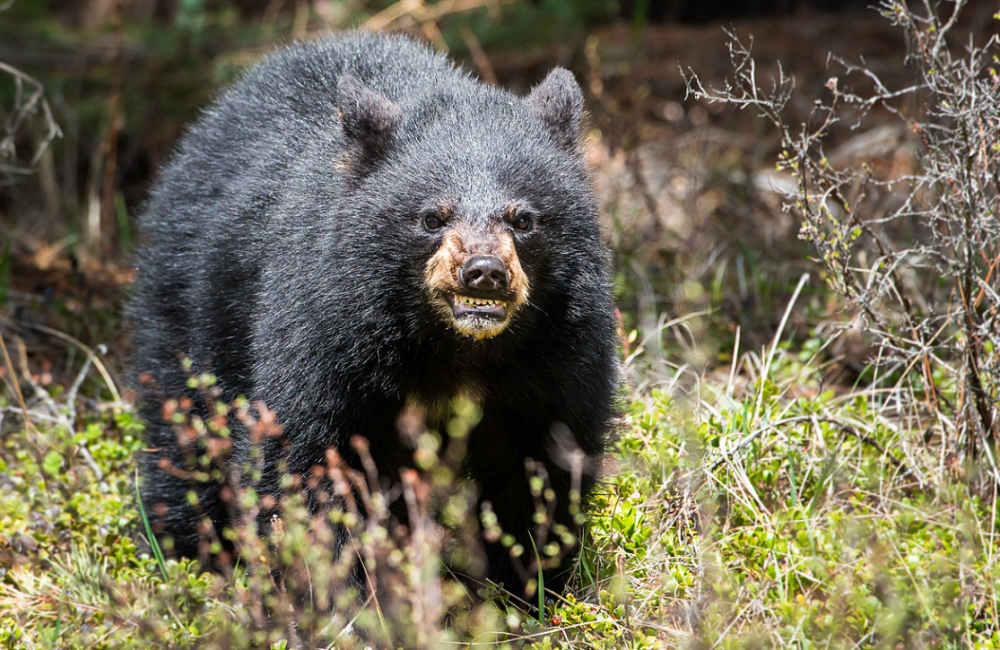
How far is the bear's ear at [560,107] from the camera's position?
12.4 feet

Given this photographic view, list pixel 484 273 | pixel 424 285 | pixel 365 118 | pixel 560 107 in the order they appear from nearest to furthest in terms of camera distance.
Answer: pixel 484 273
pixel 424 285
pixel 365 118
pixel 560 107

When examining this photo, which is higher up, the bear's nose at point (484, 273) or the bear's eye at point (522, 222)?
the bear's eye at point (522, 222)

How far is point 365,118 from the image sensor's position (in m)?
3.52

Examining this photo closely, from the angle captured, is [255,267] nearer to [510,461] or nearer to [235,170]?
[235,170]

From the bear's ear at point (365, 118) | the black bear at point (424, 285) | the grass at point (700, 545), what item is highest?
the bear's ear at point (365, 118)

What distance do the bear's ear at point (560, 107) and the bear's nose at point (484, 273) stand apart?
84 centimetres

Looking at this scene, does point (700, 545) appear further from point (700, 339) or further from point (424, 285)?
point (700, 339)

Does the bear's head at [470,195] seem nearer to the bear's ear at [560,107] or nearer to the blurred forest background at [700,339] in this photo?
the bear's ear at [560,107]

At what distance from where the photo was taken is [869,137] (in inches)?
279

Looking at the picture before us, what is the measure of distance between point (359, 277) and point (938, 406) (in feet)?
7.77

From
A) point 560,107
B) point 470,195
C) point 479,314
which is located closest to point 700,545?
point 479,314

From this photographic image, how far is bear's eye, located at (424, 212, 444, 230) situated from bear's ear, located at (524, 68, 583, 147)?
65cm

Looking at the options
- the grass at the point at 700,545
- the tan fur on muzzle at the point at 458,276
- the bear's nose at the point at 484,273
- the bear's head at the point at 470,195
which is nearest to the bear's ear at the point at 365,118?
the bear's head at the point at 470,195

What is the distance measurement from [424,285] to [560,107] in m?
0.92
